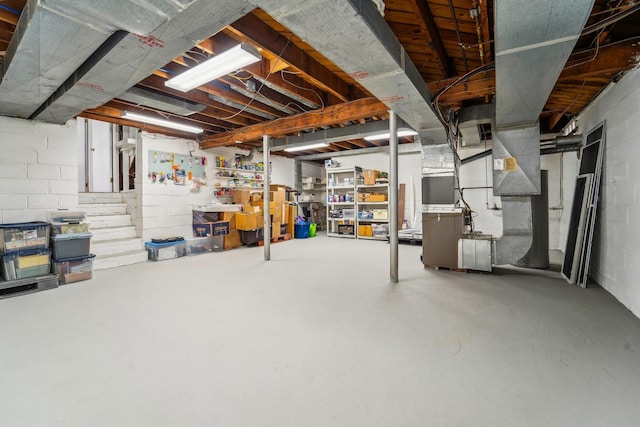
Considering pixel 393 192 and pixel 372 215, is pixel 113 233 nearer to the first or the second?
pixel 393 192

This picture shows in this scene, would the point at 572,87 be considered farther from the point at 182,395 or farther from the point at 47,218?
the point at 47,218

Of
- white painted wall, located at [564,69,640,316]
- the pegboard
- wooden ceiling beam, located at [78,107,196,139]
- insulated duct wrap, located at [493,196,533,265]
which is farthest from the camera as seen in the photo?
the pegboard

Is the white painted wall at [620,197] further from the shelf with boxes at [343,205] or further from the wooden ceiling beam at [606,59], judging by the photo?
the shelf with boxes at [343,205]

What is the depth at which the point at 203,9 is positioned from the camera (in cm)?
161

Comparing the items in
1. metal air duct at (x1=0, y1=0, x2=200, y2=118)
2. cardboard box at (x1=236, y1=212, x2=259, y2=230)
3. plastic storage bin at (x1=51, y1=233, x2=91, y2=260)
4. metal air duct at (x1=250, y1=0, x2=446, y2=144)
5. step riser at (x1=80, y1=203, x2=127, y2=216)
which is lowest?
plastic storage bin at (x1=51, y1=233, x2=91, y2=260)

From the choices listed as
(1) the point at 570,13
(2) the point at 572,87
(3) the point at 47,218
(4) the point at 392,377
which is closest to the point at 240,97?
(3) the point at 47,218

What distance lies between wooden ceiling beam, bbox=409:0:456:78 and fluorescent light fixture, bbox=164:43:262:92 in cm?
139

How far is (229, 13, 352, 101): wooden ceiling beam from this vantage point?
2.38 meters

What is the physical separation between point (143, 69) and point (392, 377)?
3143 mm

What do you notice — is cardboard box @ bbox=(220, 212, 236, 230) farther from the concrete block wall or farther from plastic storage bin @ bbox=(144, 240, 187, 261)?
the concrete block wall

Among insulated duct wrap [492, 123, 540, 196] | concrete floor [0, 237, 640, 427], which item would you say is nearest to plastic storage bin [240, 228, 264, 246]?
concrete floor [0, 237, 640, 427]

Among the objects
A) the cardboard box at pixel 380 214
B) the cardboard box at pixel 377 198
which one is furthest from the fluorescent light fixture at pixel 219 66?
the cardboard box at pixel 380 214

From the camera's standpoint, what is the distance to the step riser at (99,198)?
524 centimetres

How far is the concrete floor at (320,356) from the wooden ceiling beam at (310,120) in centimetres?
246
